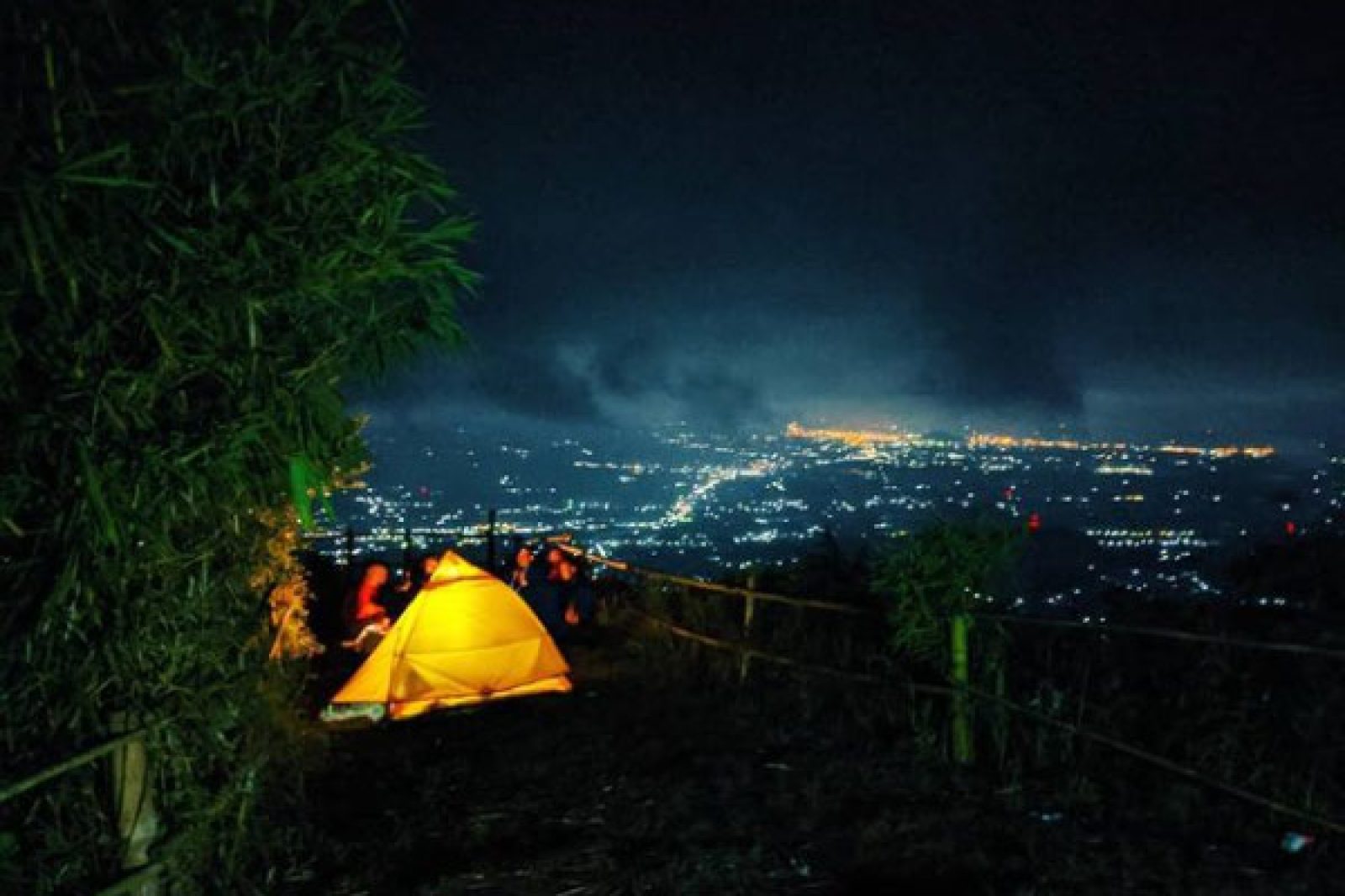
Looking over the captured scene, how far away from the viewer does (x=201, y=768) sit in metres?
4.14

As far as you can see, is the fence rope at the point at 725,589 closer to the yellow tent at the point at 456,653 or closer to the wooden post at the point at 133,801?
the yellow tent at the point at 456,653

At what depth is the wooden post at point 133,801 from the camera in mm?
3572

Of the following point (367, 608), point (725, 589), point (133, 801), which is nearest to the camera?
point (133, 801)

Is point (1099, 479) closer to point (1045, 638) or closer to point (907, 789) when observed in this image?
point (1045, 638)

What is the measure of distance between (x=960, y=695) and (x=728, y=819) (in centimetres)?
202

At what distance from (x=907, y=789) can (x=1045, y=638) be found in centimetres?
337

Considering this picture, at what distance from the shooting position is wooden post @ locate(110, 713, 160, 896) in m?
3.57

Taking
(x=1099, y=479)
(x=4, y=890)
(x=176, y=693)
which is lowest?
(x=4, y=890)

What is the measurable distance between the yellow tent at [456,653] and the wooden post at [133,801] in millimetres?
4758

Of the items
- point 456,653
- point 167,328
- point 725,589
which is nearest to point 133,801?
point 167,328

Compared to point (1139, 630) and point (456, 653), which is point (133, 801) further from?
point (1139, 630)

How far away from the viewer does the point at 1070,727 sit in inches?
231

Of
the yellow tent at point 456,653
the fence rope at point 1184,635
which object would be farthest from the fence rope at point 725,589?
the yellow tent at point 456,653

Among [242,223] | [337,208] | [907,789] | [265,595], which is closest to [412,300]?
[337,208]
